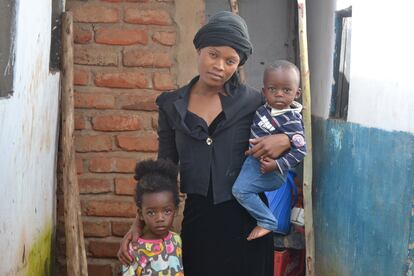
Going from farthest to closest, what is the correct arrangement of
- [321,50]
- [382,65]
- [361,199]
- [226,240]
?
[321,50]
[361,199]
[382,65]
[226,240]

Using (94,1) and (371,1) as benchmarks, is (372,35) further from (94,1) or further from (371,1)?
(94,1)

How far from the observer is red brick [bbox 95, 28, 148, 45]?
454 cm

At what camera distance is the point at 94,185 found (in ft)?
15.0

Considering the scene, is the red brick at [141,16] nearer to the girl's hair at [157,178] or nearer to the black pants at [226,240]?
the girl's hair at [157,178]

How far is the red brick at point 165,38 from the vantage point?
4.56 m

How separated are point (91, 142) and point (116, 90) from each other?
35 cm

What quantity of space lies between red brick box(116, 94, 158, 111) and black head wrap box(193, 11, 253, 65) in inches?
63.3

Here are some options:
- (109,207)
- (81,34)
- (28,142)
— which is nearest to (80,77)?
(81,34)

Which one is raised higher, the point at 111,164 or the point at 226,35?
the point at 226,35

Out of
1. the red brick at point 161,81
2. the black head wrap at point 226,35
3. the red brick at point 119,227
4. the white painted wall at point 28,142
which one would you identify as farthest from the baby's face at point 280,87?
the red brick at point 119,227

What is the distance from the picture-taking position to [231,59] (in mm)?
2920

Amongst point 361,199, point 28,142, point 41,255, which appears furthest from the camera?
point 41,255

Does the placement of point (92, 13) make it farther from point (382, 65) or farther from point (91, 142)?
point (382, 65)

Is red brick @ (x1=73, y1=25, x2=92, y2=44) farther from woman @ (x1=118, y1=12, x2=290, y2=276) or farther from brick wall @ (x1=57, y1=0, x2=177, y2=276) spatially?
woman @ (x1=118, y1=12, x2=290, y2=276)
